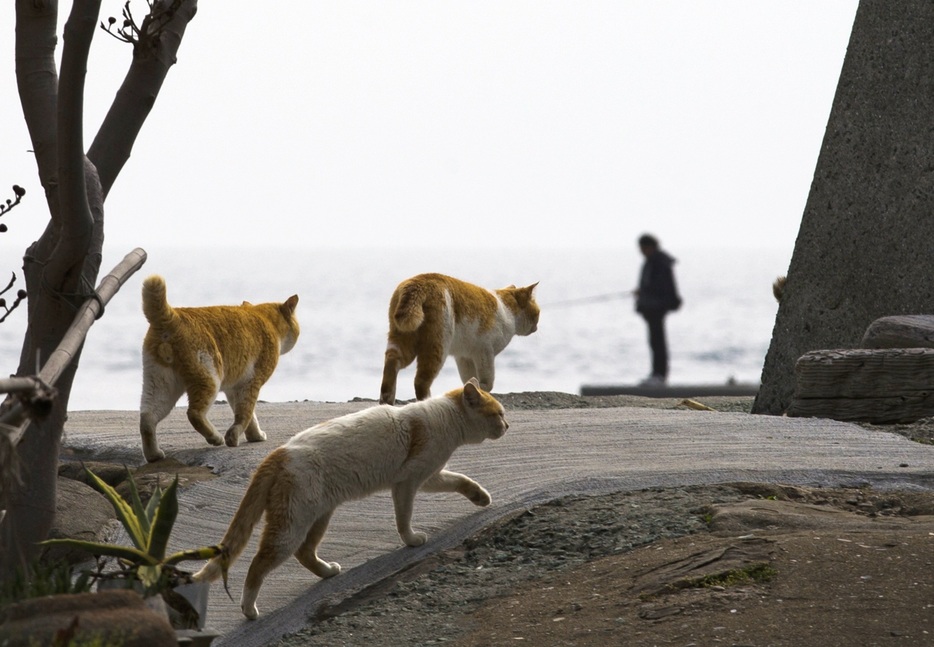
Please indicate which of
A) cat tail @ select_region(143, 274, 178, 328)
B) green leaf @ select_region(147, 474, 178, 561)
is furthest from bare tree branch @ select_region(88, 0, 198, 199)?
green leaf @ select_region(147, 474, 178, 561)

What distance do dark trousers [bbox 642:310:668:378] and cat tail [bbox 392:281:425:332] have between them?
8878 mm

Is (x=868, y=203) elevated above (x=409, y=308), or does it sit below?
above

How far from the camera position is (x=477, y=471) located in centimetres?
641

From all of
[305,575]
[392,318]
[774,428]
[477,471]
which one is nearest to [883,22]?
[774,428]

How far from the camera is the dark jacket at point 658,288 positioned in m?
15.5

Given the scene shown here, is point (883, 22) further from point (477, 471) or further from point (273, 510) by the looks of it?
point (273, 510)

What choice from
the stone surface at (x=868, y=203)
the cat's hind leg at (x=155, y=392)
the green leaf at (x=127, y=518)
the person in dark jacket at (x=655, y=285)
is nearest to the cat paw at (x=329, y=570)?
the green leaf at (x=127, y=518)

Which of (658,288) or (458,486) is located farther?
(658,288)

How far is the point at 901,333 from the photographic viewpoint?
27.4 feet

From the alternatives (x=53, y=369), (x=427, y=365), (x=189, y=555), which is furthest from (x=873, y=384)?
(x=53, y=369)

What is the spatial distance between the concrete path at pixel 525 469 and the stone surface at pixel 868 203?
214 cm

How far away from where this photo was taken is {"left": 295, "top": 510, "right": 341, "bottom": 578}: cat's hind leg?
→ 17.2 ft

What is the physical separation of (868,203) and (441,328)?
3901 millimetres

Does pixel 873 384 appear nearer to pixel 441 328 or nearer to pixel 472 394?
pixel 441 328
